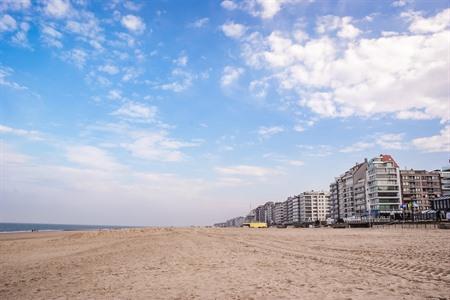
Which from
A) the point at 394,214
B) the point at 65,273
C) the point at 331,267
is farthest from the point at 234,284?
the point at 394,214

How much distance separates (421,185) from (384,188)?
18845 mm

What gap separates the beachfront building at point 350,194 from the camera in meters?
154

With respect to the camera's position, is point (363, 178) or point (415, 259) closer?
point (415, 259)

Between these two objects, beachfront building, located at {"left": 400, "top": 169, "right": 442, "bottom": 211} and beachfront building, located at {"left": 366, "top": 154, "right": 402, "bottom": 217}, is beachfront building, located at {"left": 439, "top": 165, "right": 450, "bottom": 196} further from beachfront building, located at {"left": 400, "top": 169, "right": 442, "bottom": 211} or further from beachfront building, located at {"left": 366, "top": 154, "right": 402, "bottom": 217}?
beachfront building, located at {"left": 366, "top": 154, "right": 402, "bottom": 217}

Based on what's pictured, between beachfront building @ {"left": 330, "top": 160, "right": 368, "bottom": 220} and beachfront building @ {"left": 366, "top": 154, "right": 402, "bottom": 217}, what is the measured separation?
27.5 ft

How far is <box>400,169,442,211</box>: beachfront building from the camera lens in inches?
5684

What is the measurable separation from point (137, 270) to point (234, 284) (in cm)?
555

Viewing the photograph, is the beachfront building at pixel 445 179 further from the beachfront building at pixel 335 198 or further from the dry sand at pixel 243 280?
the dry sand at pixel 243 280

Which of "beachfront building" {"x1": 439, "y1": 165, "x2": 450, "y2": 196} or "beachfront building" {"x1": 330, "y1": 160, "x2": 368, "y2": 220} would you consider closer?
"beachfront building" {"x1": 439, "y1": 165, "x2": 450, "y2": 196}

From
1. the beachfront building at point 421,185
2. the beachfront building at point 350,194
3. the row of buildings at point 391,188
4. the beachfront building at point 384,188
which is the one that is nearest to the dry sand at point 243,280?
the row of buildings at point 391,188

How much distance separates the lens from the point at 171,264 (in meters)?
16.7

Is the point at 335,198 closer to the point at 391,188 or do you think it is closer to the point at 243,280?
the point at 391,188

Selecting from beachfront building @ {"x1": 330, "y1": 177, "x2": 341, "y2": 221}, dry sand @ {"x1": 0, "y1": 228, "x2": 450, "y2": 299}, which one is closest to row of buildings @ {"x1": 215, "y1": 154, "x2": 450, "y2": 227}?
beachfront building @ {"x1": 330, "y1": 177, "x2": 341, "y2": 221}

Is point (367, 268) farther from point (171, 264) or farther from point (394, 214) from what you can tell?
point (394, 214)
